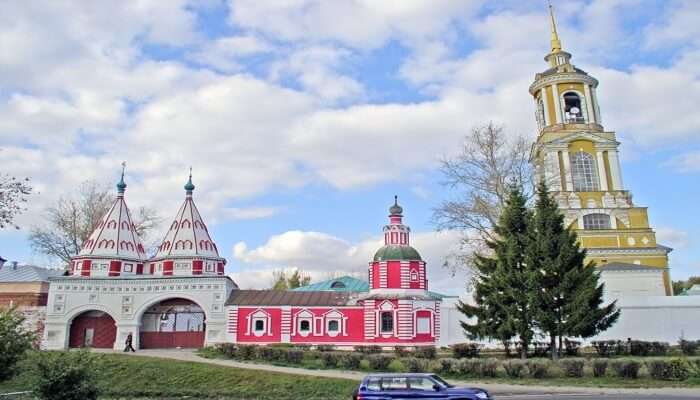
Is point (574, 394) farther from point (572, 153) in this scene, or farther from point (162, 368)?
point (572, 153)

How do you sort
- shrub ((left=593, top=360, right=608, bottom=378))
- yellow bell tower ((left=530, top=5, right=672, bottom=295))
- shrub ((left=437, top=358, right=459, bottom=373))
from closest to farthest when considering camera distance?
1. shrub ((left=593, top=360, right=608, bottom=378))
2. shrub ((left=437, top=358, right=459, bottom=373))
3. yellow bell tower ((left=530, top=5, right=672, bottom=295))

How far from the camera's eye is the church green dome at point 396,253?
33719 mm

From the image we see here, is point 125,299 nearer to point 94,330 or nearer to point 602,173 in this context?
point 94,330

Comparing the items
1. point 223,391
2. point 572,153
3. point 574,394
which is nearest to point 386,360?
point 223,391

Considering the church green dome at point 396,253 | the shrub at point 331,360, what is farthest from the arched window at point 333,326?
the shrub at point 331,360

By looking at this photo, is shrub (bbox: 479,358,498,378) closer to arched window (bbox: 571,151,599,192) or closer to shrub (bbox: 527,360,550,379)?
shrub (bbox: 527,360,550,379)

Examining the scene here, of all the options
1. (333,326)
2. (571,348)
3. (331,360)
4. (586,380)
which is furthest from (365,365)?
(333,326)

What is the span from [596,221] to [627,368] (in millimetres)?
22314

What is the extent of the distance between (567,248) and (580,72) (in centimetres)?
2426

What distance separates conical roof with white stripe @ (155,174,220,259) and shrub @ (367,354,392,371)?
54.6 feet

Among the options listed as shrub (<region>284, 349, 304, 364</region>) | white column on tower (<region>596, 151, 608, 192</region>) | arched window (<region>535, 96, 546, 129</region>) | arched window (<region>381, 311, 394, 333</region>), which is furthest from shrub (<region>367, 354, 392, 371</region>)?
arched window (<region>535, 96, 546, 129</region>)

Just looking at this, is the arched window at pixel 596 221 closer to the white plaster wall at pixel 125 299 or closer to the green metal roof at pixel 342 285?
the green metal roof at pixel 342 285

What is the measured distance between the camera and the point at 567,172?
40375 millimetres

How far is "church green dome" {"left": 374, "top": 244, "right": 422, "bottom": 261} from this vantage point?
3372 centimetres
